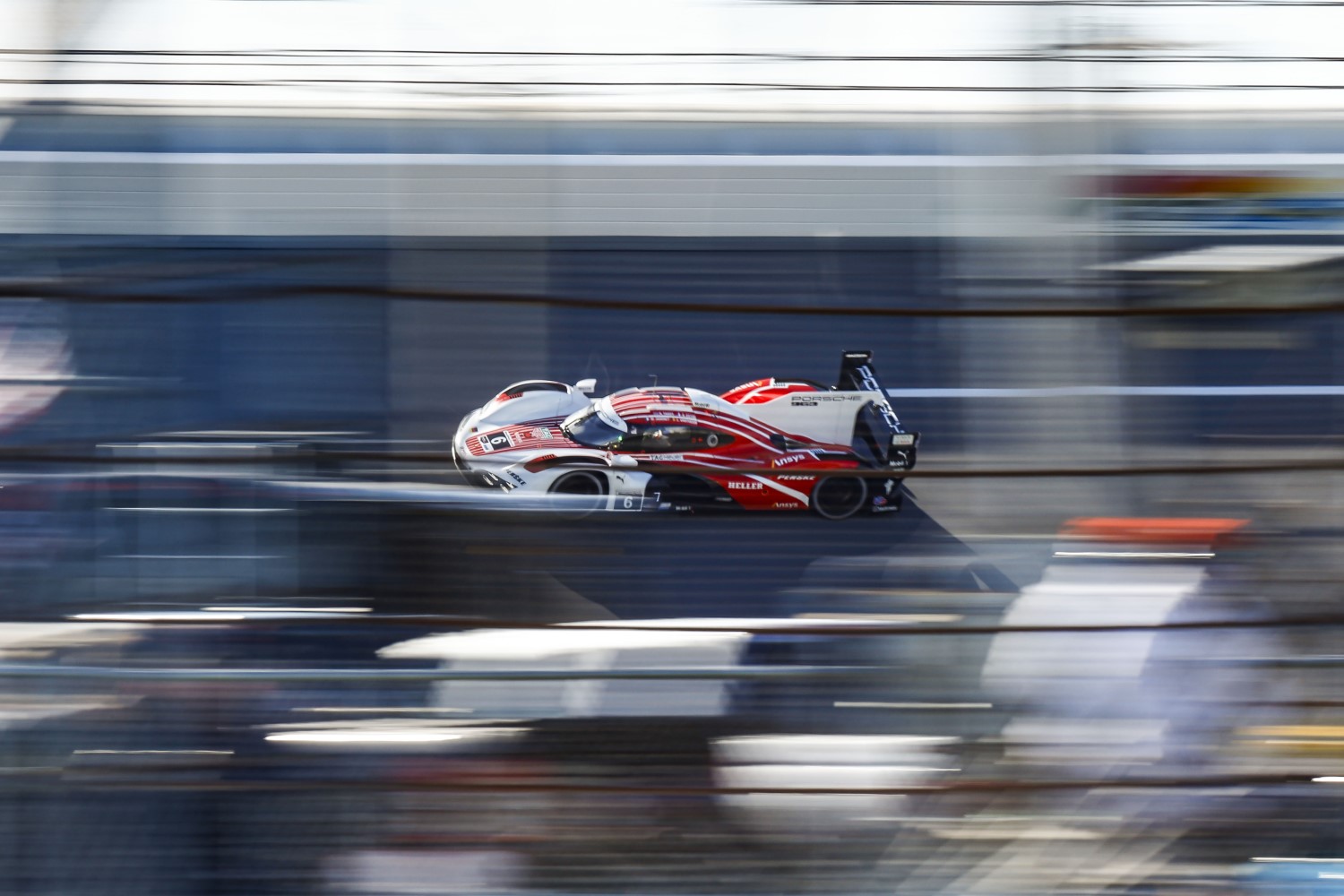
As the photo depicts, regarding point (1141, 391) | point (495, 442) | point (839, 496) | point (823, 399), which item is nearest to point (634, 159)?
point (495, 442)

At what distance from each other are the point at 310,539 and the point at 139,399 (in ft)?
0.70

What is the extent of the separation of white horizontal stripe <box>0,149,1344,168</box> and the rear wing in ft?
0.69

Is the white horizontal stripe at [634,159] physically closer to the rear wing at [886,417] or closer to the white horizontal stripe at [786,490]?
the rear wing at [886,417]

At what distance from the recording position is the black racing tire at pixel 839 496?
1188 millimetres

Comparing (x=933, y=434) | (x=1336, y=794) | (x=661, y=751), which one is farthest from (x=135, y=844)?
(x=1336, y=794)

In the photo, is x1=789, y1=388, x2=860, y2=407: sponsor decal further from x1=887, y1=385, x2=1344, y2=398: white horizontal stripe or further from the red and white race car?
x1=887, y1=385, x2=1344, y2=398: white horizontal stripe

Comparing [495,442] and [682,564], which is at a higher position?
[495,442]

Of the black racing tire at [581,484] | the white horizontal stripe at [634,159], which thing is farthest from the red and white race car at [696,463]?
the white horizontal stripe at [634,159]

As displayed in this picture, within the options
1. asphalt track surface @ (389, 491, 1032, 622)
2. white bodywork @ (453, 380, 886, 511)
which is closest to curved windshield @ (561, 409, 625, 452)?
white bodywork @ (453, 380, 886, 511)

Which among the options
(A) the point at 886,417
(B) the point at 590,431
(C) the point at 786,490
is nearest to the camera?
(C) the point at 786,490

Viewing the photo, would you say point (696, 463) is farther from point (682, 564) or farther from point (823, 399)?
point (823, 399)

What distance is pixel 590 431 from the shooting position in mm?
2199

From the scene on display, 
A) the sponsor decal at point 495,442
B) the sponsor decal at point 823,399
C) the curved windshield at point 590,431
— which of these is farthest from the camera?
the curved windshield at point 590,431

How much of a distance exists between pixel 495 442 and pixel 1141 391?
0.66m
